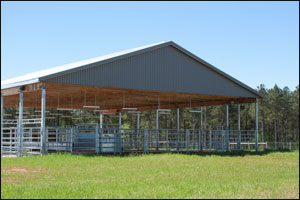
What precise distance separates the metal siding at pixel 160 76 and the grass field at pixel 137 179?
15.0 feet

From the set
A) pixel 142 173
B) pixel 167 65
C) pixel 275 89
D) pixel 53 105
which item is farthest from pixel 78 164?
pixel 275 89

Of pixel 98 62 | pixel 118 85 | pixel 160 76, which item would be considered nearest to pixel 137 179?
pixel 98 62

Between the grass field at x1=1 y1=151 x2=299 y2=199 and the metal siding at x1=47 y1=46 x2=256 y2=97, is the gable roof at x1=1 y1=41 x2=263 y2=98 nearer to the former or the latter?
the metal siding at x1=47 y1=46 x2=256 y2=97

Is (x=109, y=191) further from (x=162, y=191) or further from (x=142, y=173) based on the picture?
(x=142, y=173)

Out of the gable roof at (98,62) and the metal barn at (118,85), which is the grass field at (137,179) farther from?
→ the gable roof at (98,62)

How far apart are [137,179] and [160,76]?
12.2 meters

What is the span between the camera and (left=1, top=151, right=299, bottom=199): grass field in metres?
10.9

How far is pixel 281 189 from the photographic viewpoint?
11867 millimetres

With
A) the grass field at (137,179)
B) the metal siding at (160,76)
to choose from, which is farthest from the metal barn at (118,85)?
the grass field at (137,179)

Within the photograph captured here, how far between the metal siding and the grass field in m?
4.57

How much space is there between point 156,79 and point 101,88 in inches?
123

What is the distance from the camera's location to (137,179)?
13586 mm

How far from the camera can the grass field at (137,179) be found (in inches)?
429

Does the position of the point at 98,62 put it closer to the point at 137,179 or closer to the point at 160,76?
the point at 160,76
